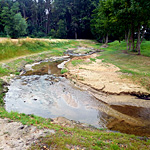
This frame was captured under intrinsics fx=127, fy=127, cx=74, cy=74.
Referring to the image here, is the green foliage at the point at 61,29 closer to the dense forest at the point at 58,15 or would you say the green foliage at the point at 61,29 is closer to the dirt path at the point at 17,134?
the dense forest at the point at 58,15

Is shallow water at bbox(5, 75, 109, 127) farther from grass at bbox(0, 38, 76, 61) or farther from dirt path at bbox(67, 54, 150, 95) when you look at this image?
grass at bbox(0, 38, 76, 61)

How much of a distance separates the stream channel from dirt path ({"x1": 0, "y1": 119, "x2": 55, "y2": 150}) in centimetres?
212

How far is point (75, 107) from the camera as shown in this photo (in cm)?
830

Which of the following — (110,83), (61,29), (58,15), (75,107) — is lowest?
(75,107)

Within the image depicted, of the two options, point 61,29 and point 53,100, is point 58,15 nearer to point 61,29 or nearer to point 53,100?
point 61,29

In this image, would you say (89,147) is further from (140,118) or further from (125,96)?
(125,96)

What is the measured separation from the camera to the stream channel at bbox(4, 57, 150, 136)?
6688mm

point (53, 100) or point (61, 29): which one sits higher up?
point (61, 29)

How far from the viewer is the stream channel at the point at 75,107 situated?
6.69m

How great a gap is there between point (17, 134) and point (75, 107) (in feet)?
13.5

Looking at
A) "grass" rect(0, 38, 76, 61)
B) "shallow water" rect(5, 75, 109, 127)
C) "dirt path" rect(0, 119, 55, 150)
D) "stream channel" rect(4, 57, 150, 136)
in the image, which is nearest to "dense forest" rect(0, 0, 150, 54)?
"grass" rect(0, 38, 76, 61)

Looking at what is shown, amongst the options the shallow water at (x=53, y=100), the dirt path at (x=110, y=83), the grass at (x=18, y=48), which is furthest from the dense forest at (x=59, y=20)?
the shallow water at (x=53, y=100)

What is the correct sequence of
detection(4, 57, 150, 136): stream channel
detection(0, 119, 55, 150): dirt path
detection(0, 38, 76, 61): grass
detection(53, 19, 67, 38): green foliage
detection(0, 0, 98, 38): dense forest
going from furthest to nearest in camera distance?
detection(53, 19, 67, 38): green foliage → detection(0, 0, 98, 38): dense forest → detection(0, 38, 76, 61): grass → detection(4, 57, 150, 136): stream channel → detection(0, 119, 55, 150): dirt path

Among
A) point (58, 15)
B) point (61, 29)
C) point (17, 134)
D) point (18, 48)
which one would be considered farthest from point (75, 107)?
point (58, 15)
